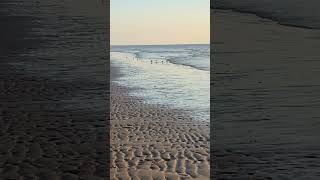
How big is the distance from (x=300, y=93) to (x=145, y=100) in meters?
4.47

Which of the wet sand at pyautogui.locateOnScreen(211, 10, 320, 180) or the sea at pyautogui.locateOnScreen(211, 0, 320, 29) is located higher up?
the sea at pyautogui.locateOnScreen(211, 0, 320, 29)

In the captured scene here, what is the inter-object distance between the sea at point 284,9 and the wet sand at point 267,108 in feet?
16.1

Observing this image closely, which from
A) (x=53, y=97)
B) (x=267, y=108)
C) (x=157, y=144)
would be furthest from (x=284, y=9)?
(x=157, y=144)

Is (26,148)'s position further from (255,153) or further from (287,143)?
(287,143)

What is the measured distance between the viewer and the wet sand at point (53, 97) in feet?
25.7

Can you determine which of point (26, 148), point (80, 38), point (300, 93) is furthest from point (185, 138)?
point (80, 38)

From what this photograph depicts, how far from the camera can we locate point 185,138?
1015 cm

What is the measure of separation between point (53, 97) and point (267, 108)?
5.27 m

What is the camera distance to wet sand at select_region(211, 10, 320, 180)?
25.9 feet

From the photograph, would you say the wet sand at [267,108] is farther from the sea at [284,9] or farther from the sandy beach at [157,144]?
the sea at [284,9]

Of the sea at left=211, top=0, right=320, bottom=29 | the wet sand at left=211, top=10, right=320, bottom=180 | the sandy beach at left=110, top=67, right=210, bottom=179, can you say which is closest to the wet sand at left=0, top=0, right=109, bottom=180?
the sandy beach at left=110, top=67, right=210, bottom=179

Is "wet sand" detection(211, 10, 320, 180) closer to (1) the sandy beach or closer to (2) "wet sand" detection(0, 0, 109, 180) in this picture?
(1) the sandy beach

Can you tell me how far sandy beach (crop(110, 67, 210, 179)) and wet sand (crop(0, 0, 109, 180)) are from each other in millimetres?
330

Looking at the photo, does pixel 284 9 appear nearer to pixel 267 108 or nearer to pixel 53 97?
pixel 53 97
